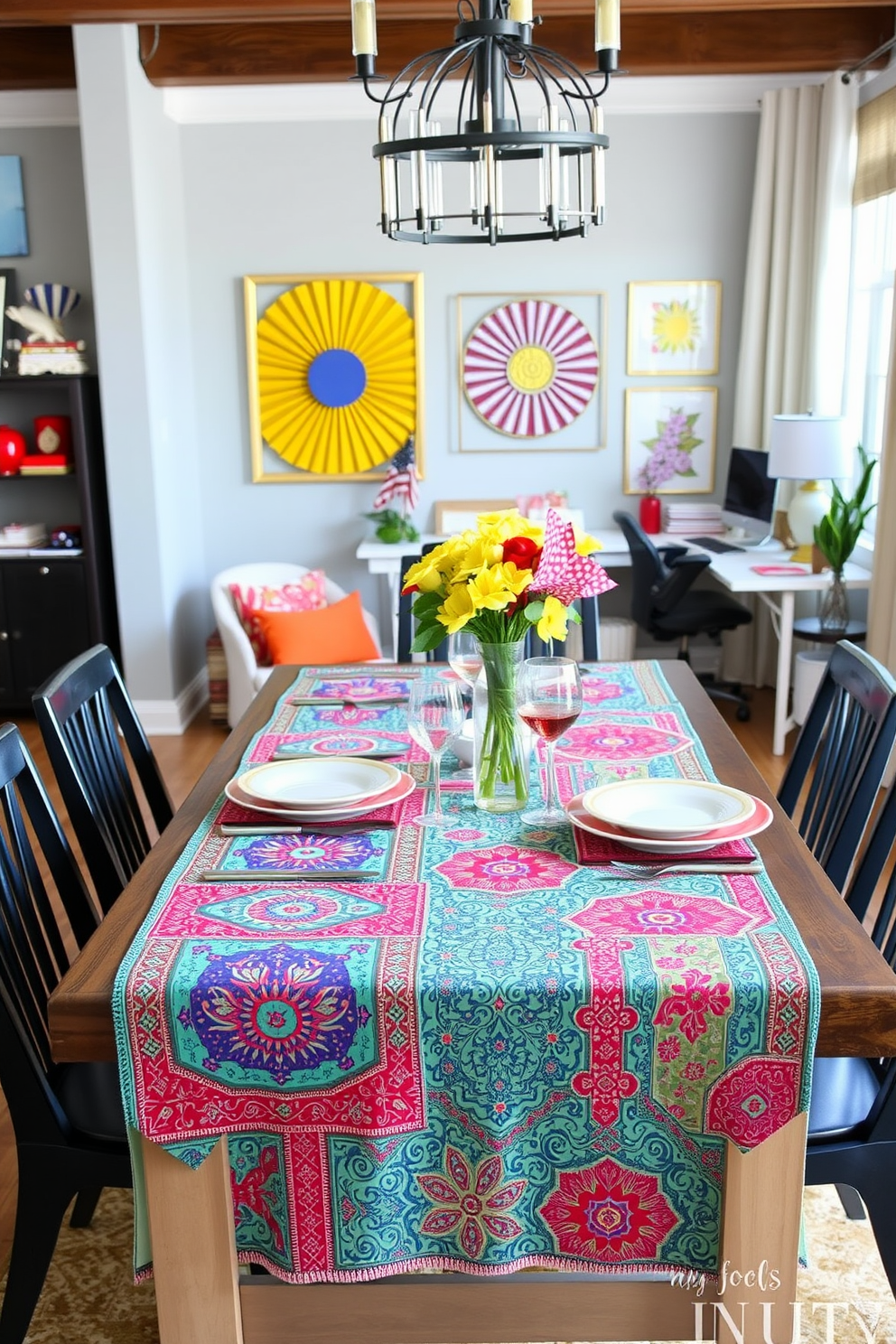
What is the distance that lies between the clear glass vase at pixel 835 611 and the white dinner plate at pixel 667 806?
9.37ft

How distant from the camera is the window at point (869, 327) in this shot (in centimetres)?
498

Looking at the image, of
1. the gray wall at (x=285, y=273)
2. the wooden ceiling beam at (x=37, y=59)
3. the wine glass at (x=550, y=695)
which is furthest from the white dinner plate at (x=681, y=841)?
the wooden ceiling beam at (x=37, y=59)

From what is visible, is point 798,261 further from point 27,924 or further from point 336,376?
point 27,924

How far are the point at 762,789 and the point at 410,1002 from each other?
0.84m

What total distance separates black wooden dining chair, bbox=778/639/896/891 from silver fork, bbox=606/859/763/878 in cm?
38

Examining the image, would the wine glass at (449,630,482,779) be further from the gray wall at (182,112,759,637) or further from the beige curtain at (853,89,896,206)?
the gray wall at (182,112,759,637)

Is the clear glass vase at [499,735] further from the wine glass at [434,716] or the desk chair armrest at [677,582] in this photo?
the desk chair armrest at [677,582]

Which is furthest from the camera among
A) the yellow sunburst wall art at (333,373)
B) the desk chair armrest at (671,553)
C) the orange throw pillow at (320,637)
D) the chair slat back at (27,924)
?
the yellow sunburst wall art at (333,373)

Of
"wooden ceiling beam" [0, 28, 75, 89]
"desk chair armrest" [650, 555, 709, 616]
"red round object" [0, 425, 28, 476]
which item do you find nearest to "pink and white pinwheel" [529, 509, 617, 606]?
"desk chair armrest" [650, 555, 709, 616]

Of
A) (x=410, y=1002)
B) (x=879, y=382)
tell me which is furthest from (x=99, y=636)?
(x=410, y=1002)

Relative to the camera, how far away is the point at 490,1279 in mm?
1592

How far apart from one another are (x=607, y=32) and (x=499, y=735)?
109 centimetres

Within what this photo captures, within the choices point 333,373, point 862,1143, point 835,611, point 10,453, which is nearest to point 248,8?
point 333,373

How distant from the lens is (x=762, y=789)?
2020 millimetres
